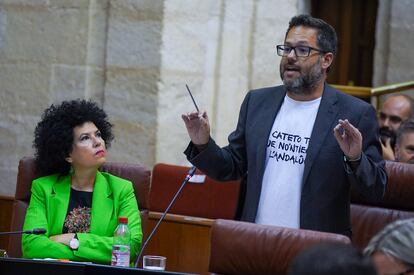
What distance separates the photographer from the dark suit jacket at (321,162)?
3.74m

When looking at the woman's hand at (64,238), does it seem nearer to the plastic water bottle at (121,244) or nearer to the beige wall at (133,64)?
the plastic water bottle at (121,244)

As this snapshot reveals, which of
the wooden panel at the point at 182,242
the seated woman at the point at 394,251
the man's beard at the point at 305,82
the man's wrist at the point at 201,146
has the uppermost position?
the man's beard at the point at 305,82

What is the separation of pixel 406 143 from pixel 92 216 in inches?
69.8

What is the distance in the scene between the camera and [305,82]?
382 centimetres

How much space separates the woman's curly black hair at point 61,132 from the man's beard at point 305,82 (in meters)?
1.07

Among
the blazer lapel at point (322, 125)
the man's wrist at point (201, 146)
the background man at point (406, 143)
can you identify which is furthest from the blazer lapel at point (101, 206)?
the background man at point (406, 143)

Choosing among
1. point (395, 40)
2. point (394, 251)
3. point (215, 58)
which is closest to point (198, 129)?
point (394, 251)

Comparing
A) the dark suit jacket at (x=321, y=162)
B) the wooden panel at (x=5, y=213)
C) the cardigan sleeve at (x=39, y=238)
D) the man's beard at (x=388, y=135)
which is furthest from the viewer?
the man's beard at (x=388, y=135)

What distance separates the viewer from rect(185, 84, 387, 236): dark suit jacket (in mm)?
3738

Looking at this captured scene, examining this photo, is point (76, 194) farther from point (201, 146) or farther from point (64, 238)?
point (201, 146)

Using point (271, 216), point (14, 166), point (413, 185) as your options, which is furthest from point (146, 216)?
point (14, 166)

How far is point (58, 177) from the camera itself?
4402 millimetres

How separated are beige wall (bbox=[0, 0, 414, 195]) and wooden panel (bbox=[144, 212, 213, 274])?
913mm

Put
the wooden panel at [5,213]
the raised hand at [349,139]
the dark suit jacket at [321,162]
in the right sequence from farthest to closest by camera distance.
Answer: the wooden panel at [5,213] → the dark suit jacket at [321,162] → the raised hand at [349,139]
